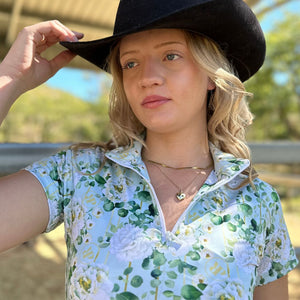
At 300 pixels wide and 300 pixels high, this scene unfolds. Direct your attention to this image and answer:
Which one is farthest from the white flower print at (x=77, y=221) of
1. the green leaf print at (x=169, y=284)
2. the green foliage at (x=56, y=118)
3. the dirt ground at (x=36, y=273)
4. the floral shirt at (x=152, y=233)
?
the green foliage at (x=56, y=118)

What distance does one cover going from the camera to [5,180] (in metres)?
1.27

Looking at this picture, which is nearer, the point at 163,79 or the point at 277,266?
the point at 163,79

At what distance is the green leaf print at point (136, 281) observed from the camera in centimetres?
118

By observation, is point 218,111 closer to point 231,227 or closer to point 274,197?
point 274,197

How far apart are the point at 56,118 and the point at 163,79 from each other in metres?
14.2

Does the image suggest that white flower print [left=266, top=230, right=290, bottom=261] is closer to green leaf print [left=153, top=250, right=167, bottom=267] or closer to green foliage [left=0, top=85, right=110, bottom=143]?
green leaf print [left=153, top=250, right=167, bottom=267]

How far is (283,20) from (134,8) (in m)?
10.7

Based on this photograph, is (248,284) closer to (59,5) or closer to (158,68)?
(158,68)

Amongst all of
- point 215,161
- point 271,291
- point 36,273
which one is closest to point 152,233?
point 215,161

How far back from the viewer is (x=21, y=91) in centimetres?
141

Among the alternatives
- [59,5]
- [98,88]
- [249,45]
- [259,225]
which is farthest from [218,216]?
[98,88]

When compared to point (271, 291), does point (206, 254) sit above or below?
above

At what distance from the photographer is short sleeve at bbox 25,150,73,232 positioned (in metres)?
1.30

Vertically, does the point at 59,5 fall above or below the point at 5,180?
above
